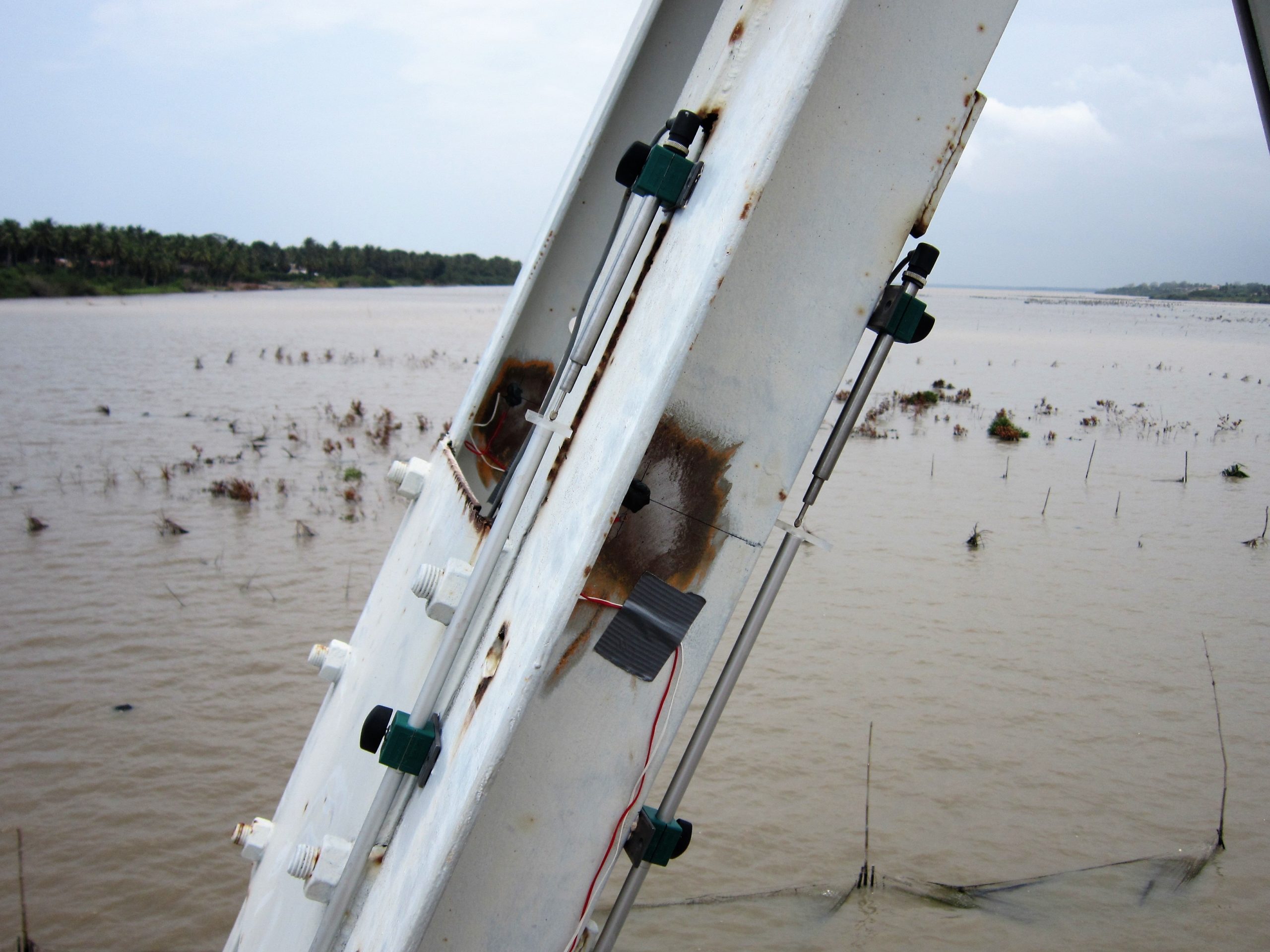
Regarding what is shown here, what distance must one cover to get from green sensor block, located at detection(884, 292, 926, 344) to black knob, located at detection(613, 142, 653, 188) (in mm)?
521

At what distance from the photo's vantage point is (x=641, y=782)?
163 cm

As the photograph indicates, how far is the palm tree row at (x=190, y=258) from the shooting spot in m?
47.8

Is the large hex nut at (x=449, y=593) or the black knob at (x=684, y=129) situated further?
the large hex nut at (x=449, y=593)

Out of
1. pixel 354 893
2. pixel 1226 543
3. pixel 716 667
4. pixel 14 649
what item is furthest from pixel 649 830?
pixel 1226 543

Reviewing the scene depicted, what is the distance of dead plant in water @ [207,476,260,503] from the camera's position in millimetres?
8859

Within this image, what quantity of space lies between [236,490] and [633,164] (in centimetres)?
823

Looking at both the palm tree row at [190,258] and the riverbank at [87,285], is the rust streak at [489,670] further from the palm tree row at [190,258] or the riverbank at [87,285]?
the palm tree row at [190,258]

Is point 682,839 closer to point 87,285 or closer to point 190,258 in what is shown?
point 87,285

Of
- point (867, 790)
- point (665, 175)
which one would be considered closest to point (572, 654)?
point (665, 175)

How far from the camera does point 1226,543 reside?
26.9 ft

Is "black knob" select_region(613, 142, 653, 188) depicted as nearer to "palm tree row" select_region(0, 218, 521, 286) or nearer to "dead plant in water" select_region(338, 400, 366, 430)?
"dead plant in water" select_region(338, 400, 366, 430)

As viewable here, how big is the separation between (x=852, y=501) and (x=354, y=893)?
8266 mm

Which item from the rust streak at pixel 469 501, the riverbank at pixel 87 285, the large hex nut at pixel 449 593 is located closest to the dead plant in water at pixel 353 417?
the rust streak at pixel 469 501

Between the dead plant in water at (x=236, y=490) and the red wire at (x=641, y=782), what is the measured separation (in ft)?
26.6
